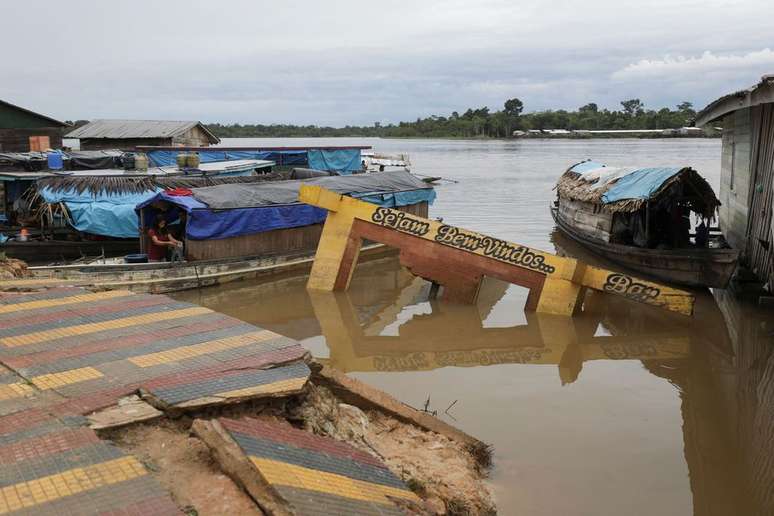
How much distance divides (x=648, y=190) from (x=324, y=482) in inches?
479

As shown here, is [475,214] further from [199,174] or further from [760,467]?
[760,467]

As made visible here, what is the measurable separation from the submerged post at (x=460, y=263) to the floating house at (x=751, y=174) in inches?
104

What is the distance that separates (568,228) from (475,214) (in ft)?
27.0

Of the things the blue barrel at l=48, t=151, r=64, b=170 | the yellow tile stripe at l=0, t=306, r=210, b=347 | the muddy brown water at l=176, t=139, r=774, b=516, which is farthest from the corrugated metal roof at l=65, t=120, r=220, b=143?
the yellow tile stripe at l=0, t=306, r=210, b=347

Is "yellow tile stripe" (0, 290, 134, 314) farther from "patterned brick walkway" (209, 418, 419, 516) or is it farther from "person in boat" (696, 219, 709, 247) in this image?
"person in boat" (696, 219, 709, 247)

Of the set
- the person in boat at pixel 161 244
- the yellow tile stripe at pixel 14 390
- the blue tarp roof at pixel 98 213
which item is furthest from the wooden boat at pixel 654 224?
the yellow tile stripe at pixel 14 390

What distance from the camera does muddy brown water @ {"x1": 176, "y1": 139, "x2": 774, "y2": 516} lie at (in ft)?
20.9

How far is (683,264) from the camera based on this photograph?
13.8 m

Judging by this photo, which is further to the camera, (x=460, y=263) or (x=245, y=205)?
(x=245, y=205)

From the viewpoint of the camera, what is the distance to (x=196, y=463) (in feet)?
13.7

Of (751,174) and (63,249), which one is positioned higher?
(751,174)

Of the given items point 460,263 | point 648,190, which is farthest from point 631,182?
point 460,263

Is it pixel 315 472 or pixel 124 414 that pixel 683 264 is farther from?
pixel 124 414

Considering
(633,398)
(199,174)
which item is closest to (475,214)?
(199,174)
